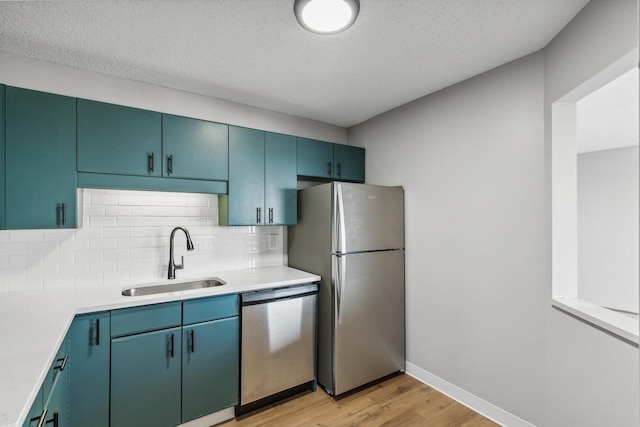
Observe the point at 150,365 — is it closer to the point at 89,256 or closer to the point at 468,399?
the point at 89,256

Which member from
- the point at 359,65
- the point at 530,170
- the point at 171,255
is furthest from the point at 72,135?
the point at 530,170

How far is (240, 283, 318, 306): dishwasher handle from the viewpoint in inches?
88.1

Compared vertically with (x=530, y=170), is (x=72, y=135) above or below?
above

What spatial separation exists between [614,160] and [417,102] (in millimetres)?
3956

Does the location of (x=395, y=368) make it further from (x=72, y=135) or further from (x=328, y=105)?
(x=72, y=135)

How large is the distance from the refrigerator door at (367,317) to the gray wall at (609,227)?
4.03m

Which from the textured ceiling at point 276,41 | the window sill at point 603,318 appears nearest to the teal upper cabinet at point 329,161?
the textured ceiling at point 276,41

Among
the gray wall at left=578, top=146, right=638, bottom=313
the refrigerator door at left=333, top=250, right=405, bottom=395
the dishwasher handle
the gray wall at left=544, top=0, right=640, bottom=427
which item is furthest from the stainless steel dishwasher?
the gray wall at left=578, top=146, right=638, bottom=313

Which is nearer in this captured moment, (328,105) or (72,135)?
(72,135)

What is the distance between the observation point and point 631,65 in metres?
1.36

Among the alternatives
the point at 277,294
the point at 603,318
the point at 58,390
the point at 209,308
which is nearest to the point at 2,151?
the point at 58,390

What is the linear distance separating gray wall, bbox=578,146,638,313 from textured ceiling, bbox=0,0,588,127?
4046 millimetres

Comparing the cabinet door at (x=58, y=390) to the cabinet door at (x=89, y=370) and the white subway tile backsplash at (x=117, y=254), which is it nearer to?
the cabinet door at (x=89, y=370)

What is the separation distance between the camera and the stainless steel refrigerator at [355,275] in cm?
247
